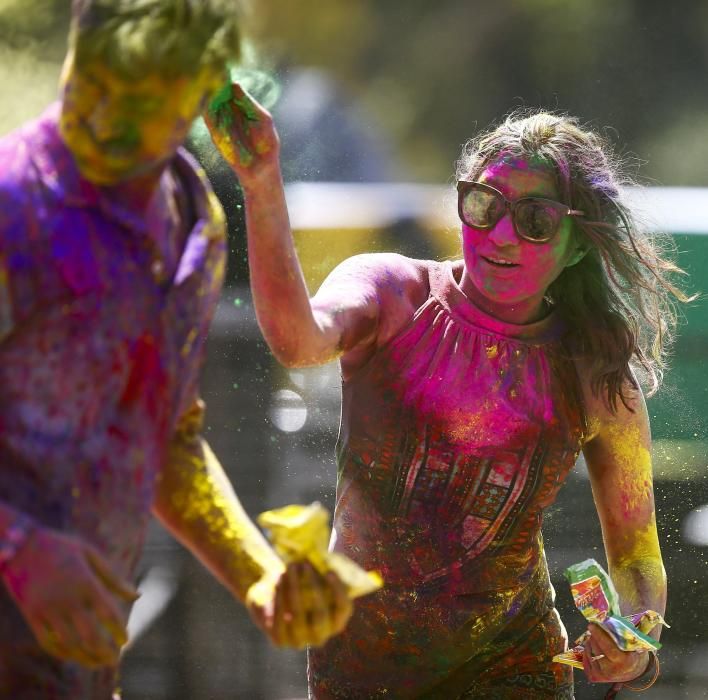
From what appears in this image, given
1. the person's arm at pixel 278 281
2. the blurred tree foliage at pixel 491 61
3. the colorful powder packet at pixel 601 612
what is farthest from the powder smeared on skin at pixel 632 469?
the blurred tree foliage at pixel 491 61

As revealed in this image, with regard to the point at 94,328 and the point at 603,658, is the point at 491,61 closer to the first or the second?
the point at 603,658

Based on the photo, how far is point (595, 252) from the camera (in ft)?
A: 9.03

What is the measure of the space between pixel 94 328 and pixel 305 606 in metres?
0.41

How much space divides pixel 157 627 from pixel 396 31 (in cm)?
317

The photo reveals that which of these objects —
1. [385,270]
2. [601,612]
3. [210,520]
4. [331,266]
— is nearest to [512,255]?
[385,270]

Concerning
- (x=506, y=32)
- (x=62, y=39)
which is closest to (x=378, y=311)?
(x=62, y=39)

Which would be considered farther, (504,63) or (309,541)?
(504,63)

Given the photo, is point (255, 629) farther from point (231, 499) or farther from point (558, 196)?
point (231, 499)

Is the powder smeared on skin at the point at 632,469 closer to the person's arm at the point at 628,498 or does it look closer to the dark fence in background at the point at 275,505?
the person's arm at the point at 628,498

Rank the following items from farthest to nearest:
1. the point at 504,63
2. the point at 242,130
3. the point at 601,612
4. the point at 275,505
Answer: the point at 504,63, the point at 275,505, the point at 601,612, the point at 242,130

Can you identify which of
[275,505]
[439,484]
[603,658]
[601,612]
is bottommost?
[275,505]

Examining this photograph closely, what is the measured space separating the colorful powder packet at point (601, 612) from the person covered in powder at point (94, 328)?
108 cm

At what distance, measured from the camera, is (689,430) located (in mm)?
4258

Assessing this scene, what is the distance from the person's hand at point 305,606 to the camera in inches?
57.4
